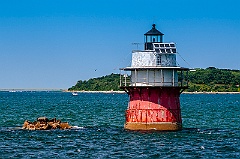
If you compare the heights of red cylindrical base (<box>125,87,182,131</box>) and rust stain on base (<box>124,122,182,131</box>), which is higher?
red cylindrical base (<box>125,87,182,131</box>)

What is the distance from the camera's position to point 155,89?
1667 inches

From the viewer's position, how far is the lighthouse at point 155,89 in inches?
1666

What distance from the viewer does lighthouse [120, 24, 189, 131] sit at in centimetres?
4231

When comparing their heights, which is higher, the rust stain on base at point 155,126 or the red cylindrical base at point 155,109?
the red cylindrical base at point 155,109

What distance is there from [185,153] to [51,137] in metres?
11.5

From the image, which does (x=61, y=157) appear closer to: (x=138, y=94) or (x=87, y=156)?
(x=87, y=156)

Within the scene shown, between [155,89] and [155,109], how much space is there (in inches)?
52.4

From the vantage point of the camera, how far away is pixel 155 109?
42281mm

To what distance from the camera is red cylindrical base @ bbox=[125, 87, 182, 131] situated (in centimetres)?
4228

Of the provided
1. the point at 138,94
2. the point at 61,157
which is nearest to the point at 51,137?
the point at 138,94

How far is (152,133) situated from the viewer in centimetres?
4134

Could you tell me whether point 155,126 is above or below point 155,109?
below

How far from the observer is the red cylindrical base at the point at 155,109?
4228cm

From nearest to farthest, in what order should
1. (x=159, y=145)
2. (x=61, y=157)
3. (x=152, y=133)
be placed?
1. (x=61, y=157)
2. (x=159, y=145)
3. (x=152, y=133)
